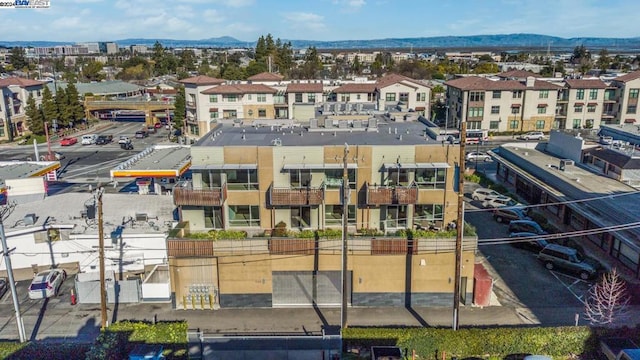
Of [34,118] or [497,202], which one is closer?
[497,202]

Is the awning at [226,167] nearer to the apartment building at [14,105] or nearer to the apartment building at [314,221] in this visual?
the apartment building at [314,221]

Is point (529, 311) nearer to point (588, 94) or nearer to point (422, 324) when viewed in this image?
point (422, 324)

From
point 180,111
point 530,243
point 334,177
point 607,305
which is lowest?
point 607,305

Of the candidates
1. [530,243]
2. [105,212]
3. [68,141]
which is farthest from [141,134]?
[530,243]

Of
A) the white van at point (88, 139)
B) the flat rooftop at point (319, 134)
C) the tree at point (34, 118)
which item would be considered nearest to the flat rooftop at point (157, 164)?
the flat rooftop at point (319, 134)

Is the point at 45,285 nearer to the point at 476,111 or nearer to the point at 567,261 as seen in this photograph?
the point at 567,261

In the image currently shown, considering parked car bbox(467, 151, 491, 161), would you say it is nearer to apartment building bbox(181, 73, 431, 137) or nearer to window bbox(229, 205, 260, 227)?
apartment building bbox(181, 73, 431, 137)
